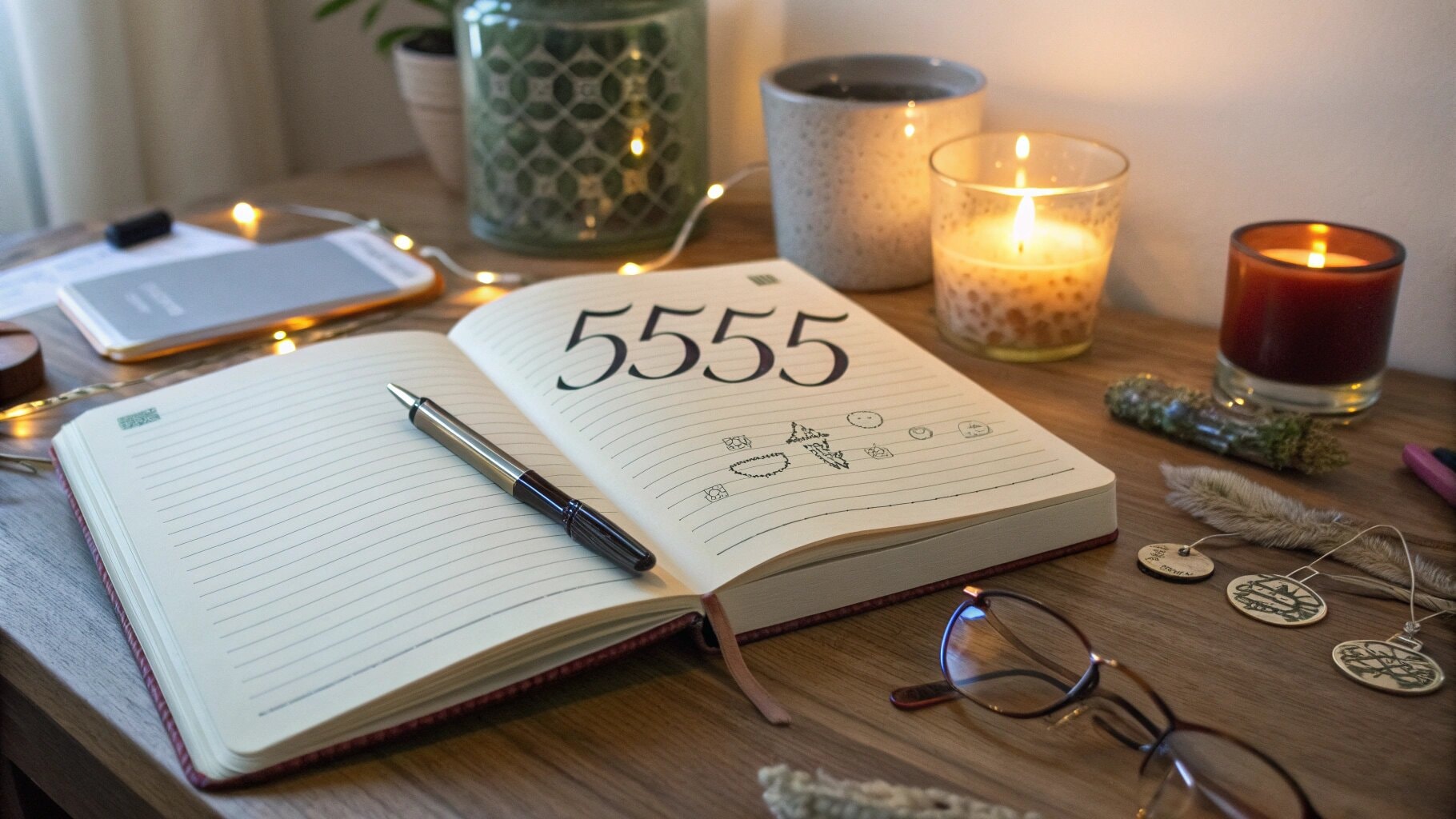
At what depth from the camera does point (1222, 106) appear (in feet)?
2.68

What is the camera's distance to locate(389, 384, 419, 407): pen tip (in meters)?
0.64

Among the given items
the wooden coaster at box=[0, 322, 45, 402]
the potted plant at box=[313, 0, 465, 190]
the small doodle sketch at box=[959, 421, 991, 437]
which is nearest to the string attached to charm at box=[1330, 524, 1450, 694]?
the small doodle sketch at box=[959, 421, 991, 437]

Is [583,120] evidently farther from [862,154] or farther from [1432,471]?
[1432,471]

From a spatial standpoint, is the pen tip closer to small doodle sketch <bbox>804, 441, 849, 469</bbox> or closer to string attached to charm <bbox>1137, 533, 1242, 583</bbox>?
small doodle sketch <bbox>804, 441, 849, 469</bbox>

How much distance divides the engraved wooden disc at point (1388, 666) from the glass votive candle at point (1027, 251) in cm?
32

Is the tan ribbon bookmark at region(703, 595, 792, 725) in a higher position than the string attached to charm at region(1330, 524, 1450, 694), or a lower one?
higher

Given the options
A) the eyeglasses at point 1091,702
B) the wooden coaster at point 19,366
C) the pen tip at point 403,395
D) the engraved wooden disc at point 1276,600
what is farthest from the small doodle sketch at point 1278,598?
the wooden coaster at point 19,366

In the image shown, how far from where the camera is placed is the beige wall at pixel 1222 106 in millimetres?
747

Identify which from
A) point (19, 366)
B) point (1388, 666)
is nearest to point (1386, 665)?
point (1388, 666)

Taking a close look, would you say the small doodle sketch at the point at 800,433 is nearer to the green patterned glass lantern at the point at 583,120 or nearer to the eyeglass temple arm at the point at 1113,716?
the eyeglass temple arm at the point at 1113,716

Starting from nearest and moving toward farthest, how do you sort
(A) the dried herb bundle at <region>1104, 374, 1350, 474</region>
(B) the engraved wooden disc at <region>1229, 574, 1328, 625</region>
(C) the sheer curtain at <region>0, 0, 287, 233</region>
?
(B) the engraved wooden disc at <region>1229, 574, 1328, 625</region>
(A) the dried herb bundle at <region>1104, 374, 1350, 474</region>
(C) the sheer curtain at <region>0, 0, 287, 233</region>

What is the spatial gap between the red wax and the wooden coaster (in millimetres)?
772

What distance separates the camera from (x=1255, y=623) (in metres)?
0.54

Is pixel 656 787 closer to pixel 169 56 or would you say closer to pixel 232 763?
pixel 232 763
